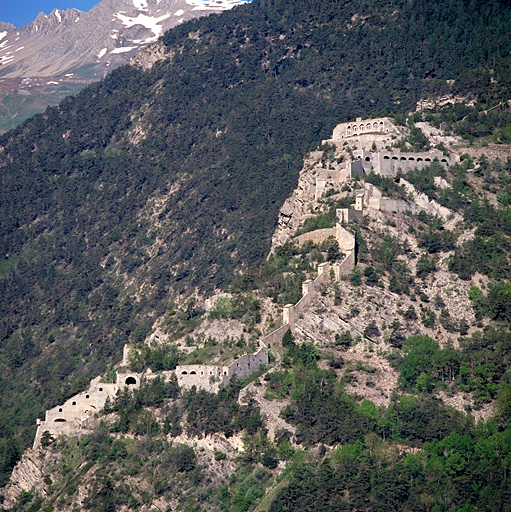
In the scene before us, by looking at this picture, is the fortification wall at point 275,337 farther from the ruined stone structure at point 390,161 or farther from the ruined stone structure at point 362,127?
the ruined stone structure at point 362,127

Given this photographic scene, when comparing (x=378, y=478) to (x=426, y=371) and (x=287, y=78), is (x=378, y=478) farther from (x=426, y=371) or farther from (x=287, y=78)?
(x=287, y=78)

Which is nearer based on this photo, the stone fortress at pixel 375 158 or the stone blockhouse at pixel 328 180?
the stone blockhouse at pixel 328 180

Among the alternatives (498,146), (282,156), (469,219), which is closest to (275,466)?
(469,219)

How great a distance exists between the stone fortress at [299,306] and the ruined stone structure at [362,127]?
2.95m

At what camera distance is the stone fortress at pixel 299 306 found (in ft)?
346

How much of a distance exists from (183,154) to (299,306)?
5640 cm

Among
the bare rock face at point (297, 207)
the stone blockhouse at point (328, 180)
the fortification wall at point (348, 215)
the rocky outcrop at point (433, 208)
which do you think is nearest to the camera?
the fortification wall at point (348, 215)

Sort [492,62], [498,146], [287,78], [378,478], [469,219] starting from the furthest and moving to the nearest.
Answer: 1. [287,78]
2. [492,62]
3. [498,146]
4. [469,219]
5. [378,478]

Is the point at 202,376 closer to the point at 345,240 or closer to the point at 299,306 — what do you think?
the point at 299,306

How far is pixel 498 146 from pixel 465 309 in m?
22.1

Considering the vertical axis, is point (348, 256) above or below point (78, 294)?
above

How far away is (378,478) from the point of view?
316ft

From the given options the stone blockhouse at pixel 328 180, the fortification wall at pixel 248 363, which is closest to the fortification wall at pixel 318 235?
the stone blockhouse at pixel 328 180

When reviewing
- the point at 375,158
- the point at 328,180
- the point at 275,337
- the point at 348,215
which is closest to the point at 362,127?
the point at 375,158
